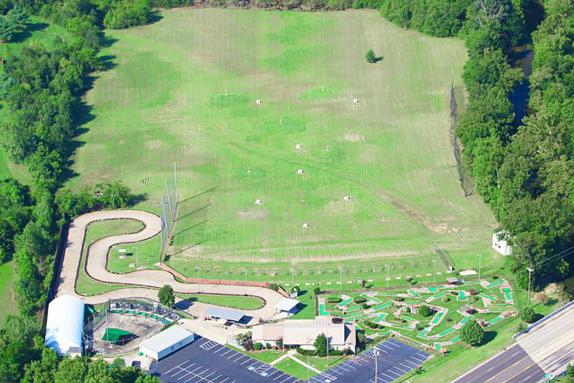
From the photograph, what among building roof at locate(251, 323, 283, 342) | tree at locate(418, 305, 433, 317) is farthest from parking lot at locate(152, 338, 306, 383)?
tree at locate(418, 305, 433, 317)

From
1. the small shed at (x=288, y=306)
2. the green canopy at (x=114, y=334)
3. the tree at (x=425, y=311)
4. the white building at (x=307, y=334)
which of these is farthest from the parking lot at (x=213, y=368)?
the tree at (x=425, y=311)

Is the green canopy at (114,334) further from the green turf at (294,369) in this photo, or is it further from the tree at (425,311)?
the tree at (425,311)

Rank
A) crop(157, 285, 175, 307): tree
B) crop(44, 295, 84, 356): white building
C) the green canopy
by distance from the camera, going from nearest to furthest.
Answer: crop(44, 295, 84, 356): white building
the green canopy
crop(157, 285, 175, 307): tree

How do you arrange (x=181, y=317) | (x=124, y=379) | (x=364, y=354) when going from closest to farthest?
(x=124, y=379)
(x=364, y=354)
(x=181, y=317)

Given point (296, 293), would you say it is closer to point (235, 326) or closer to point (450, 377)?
point (235, 326)

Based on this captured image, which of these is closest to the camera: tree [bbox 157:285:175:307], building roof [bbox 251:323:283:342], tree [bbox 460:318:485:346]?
tree [bbox 460:318:485:346]

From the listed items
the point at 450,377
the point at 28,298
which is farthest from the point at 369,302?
the point at 28,298

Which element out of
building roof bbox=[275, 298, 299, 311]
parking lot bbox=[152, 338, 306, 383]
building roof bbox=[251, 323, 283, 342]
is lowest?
parking lot bbox=[152, 338, 306, 383]

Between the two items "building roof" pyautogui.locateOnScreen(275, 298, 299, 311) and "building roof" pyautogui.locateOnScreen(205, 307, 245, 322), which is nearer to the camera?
"building roof" pyautogui.locateOnScreen(205, 307, 245, 322)

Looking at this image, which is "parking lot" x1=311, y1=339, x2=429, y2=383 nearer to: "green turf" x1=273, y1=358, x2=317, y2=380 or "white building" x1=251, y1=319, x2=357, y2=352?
"green turf" x1=273, y1=358, x2=317, y2=380
